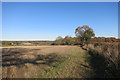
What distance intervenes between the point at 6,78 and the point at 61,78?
2330mm

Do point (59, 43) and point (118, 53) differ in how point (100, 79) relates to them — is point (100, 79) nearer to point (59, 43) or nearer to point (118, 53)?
point (118, 53)

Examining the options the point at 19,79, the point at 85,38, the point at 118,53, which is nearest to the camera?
the point at 19,79

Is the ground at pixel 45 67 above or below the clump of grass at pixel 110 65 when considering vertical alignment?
below

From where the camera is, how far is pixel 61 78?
329 centimetres

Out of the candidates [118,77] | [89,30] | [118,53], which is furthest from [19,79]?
[89,30]

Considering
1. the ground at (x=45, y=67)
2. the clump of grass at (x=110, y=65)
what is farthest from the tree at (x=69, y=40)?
the clump of grass at (x=110, y=65)

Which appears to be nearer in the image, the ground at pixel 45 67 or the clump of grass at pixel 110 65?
the clump of grass at pixel 110 65

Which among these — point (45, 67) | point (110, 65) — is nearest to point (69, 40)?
point (45, 67)

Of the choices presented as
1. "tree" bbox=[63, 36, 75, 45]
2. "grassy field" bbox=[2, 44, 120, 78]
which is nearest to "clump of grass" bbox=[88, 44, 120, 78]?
"grassy field" bbox=[2, 44, 120, 78]

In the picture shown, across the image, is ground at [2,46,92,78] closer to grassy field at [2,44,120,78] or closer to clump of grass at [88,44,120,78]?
grassy field at [2,44,120,78]

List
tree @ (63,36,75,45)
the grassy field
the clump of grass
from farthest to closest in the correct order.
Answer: tree @ (63,36,75,45), the grassy field, the clump of grass

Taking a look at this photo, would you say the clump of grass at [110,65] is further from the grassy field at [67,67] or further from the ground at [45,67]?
the ground at [45,67]

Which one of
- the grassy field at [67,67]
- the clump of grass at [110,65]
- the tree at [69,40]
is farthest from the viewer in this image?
the tree at [69,40]

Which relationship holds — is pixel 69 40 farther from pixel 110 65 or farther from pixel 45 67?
pixel 110 65
